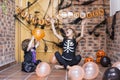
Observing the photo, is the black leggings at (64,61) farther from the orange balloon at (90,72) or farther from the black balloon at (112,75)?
the black balloon at (112,75)

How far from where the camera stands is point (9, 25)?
4.77m

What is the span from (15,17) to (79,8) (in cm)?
159

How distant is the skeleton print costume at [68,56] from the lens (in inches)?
171

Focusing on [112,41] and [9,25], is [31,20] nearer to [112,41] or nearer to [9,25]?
[9,25]

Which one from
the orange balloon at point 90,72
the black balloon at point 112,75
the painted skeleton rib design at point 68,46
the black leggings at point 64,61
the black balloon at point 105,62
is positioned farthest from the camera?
the black balloon at point 105,62

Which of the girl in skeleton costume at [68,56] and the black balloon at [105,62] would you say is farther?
the black balloon at [105,62]

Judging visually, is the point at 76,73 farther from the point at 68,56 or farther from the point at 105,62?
the point at 105,62

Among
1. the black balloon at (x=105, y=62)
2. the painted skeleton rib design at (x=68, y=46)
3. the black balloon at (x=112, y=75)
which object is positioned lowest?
the black balloon at (x=105, y=62)

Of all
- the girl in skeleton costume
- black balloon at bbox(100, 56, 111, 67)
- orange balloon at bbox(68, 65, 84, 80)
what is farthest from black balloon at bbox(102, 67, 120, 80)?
black balloon at bbox(100, 56, 111, 67)

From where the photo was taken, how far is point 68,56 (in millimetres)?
4391

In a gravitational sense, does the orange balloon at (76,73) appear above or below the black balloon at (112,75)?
below

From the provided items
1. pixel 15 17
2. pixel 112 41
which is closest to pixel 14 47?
pixel 15 17

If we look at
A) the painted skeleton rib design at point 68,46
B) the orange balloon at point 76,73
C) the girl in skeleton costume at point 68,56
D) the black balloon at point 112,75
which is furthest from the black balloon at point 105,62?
the black balloon at point 112,75

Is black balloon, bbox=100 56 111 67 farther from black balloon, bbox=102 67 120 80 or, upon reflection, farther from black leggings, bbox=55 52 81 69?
black balloon, bbox=102 67 120 80
